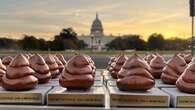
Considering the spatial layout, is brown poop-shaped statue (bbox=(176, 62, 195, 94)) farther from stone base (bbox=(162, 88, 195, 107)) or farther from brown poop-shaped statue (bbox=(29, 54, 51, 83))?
brown poop-shaped statue (bbox=(29, 54, 51, 83))

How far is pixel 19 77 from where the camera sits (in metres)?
5.48

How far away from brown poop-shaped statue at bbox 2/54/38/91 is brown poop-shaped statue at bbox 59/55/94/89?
0.38m

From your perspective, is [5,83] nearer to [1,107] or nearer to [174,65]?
[1,107]

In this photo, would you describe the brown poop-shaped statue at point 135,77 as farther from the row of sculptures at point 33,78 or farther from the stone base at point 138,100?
the row of sculptures at point 33,78

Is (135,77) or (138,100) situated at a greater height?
(135,77)

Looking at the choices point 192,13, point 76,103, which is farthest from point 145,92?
point 192,13

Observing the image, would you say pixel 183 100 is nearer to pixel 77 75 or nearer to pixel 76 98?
pixel 76 98

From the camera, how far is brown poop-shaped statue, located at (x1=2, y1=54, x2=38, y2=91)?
5.39m

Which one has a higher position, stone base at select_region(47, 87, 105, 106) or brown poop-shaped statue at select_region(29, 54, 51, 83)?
brown poop-shaped statue at select_region(29, 54, 51, 83)

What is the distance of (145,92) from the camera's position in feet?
17.3

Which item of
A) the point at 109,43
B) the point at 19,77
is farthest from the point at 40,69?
the point at 109,43

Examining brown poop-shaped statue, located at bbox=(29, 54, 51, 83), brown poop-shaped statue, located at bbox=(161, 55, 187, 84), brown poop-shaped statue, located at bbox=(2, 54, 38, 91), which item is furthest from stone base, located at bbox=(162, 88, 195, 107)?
brown poop-shaped statue, located at bbox=(29, 54, 51, 83)

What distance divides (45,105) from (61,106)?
19 centimetres

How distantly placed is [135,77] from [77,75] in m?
0.67
